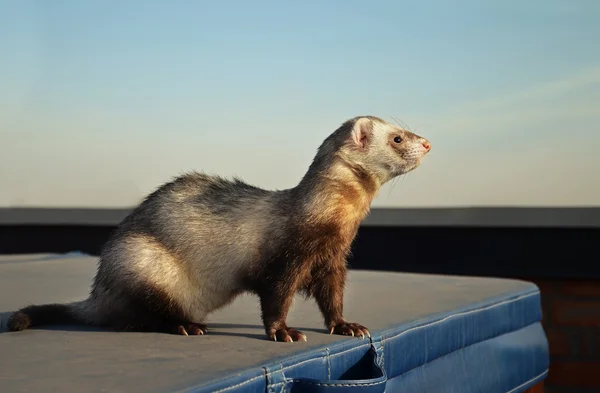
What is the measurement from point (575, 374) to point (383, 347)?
6.62ft

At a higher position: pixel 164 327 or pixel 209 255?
pixel 209 255

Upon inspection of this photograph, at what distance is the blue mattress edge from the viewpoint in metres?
1.59

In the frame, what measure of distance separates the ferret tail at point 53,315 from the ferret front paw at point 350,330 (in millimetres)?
647

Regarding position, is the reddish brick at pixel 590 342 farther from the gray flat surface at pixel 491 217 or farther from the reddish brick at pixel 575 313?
the gray flat surface at pixel 491 217

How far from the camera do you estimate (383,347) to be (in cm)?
204

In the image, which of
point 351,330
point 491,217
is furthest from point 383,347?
point 491,217

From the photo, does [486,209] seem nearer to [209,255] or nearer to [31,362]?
[209,255]

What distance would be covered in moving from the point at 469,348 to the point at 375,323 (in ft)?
1.50

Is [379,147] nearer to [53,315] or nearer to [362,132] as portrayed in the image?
[362,132]

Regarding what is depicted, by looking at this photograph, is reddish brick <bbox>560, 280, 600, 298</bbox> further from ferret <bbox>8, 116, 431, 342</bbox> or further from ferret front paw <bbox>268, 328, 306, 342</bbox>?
ferret front paw <bbox>268, 328, 306, 342</bbox>

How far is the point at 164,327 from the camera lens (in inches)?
82.6

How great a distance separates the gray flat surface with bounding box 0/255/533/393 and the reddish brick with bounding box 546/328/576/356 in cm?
68

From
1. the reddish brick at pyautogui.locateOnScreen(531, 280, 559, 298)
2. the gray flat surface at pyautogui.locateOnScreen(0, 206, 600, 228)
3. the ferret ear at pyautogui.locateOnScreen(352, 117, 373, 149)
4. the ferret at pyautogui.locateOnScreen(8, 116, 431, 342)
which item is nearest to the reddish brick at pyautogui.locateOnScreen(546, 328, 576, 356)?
the reddish brick at pyautogui.locateOnScreen(531, 280, 559, 298)

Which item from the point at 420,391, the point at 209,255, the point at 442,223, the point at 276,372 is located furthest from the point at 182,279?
the point at 442,223
